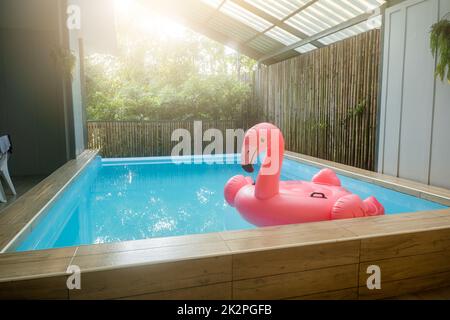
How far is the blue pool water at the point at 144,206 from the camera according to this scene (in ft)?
11.7

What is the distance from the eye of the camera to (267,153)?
3.07 meters

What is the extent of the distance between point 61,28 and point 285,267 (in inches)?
232

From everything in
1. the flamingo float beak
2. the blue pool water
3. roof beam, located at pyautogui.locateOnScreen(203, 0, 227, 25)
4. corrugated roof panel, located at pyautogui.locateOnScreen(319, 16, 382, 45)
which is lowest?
the blue pool water

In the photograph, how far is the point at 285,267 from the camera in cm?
188

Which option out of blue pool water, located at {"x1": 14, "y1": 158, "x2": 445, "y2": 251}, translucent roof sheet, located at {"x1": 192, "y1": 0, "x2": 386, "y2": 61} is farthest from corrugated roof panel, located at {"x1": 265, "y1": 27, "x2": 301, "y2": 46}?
blue pool water, located at {"x1": 14, "y1": 158, "x2": 445, "y2": 251}

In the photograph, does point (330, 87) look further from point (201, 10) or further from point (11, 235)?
point (11, 235)

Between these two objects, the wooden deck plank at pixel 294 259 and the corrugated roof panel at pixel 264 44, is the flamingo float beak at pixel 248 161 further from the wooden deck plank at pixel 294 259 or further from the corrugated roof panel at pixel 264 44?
the corrugated roof panel at pixel 264 44

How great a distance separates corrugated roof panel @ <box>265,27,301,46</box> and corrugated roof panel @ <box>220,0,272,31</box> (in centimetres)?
22

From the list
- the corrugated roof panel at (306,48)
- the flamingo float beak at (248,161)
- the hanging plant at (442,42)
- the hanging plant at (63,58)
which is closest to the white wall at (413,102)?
the hanging plant at (442,42)

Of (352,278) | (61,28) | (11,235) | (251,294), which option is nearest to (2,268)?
(11,235)

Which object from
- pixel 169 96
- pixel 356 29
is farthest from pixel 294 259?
pixel 169 96

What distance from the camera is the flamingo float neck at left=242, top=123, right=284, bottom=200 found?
Result: 2996mm

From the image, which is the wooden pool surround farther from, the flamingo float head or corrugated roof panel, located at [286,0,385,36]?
corrugated roof panel, located at [286,0,385,36]

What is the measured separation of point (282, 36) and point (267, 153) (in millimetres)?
6374
